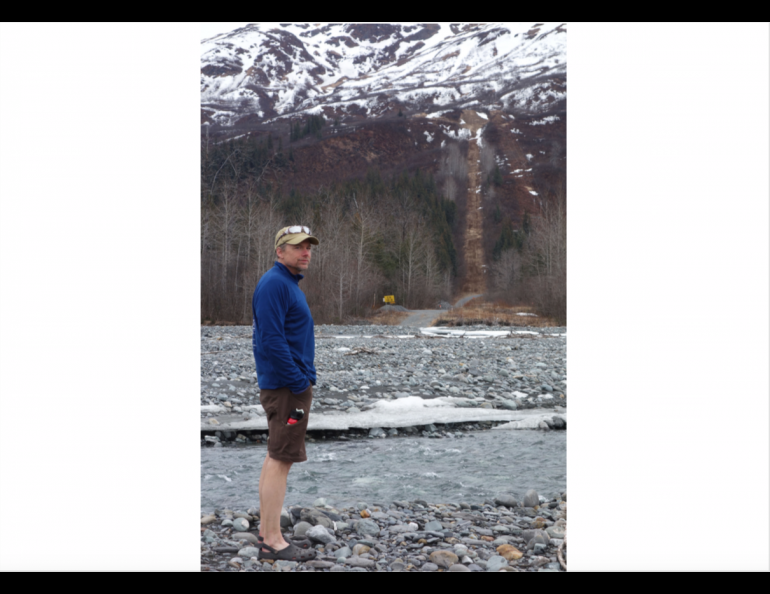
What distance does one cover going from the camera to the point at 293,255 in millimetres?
2445

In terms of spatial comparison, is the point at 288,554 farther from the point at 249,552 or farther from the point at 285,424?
the point at 285,424

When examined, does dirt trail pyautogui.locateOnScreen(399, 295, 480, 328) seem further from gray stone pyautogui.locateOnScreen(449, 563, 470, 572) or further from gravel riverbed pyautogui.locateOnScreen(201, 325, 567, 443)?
gray stone pyautogui.locateOnScreen(449, 563, 470, 572)

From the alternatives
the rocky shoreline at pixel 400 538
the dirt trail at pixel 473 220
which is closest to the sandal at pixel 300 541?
the rocky shoreline at pixel 400 538

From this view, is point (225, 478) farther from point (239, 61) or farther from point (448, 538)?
point (239, 61)

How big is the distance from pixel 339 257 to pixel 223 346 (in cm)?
126

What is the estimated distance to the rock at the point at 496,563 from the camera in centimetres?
275

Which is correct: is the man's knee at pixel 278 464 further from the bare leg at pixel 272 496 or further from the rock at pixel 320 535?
the rock at pixel 320 535

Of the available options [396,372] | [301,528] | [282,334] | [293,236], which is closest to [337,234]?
[396,372]

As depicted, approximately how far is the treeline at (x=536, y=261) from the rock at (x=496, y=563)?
2.23m

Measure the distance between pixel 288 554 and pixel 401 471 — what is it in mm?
1265

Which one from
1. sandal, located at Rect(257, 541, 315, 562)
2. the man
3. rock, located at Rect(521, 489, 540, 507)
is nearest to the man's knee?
the man

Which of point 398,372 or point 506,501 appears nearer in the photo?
point 506,501

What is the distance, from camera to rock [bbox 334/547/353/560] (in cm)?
275
